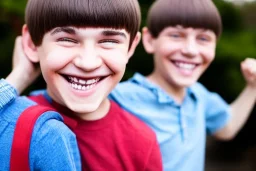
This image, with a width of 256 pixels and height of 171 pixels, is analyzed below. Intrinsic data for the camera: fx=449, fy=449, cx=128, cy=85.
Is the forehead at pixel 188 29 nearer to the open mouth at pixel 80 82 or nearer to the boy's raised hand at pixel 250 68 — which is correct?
the boy's raised hand at pixel 250 68

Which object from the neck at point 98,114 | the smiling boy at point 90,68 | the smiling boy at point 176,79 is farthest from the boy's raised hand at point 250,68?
the neck at point 98,114

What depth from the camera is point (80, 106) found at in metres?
1.49

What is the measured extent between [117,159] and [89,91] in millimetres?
285

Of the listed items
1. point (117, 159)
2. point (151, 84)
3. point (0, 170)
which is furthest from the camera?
point (151, 84)

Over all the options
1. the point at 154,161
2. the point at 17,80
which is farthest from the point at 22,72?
the point at 154,161

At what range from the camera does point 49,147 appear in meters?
1.34

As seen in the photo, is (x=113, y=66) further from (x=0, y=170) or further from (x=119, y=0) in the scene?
(x=0, y=170)

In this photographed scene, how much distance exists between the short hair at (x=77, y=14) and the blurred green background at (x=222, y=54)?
1.36m

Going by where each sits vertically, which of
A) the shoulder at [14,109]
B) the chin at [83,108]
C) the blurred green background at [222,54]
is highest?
the shoulder at [14,109]

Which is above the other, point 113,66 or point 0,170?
point 113,66

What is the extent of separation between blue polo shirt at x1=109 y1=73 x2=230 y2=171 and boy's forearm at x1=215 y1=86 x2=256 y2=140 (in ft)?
0.87

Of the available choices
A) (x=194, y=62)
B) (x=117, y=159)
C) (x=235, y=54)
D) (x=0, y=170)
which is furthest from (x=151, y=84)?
(x=235, y=54)

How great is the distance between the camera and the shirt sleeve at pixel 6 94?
142 cm

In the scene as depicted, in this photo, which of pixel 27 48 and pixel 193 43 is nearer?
pixel 27 48
